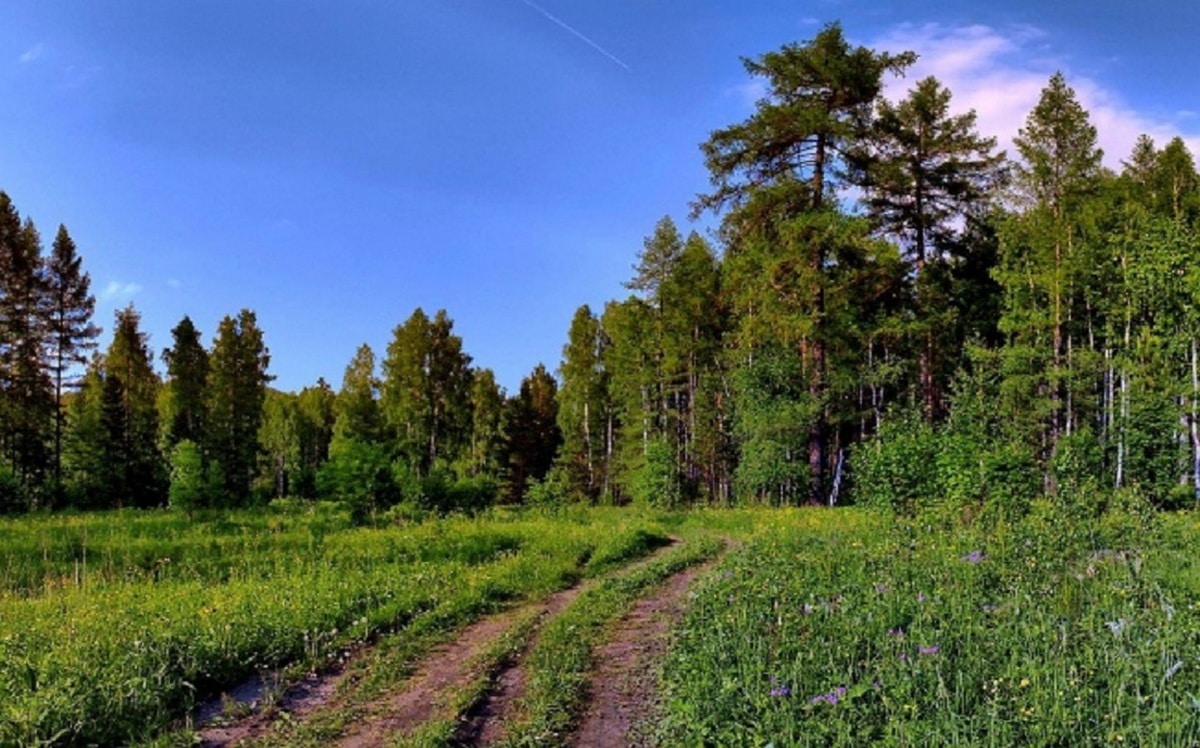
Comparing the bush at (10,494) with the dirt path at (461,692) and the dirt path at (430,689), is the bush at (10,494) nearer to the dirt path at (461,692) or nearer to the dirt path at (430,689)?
the dirt path at (430,689)

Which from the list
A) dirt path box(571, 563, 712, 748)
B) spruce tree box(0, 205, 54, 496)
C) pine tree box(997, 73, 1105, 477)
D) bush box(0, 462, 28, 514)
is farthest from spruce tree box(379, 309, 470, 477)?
dirt path box(571, 563, 712, 748)

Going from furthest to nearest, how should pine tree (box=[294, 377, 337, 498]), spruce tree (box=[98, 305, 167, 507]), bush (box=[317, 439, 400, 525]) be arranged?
1. pine tree (box=[294, 377, 337, 498])
2. spruce tree (box=[98, 305, 167, 507])
3. bush (box=[317, 439, 400, 525])

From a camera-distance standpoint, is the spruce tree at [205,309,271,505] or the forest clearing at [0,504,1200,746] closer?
the forest clearing at [0,504,1200,746]

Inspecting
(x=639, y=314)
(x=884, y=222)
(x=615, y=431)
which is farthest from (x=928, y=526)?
(x=615, y=431)

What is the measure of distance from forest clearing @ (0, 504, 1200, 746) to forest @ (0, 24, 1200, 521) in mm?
5234

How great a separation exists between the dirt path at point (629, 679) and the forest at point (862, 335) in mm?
7077

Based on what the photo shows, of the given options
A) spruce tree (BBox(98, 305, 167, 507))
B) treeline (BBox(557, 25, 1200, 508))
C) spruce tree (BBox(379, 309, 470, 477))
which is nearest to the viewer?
treeline (BBox(557, 25, 1200, 508))

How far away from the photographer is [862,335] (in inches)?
1102

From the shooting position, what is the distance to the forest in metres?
25.0

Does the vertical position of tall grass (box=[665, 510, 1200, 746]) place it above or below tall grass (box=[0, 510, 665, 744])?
above

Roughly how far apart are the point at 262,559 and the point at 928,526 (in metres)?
11.8

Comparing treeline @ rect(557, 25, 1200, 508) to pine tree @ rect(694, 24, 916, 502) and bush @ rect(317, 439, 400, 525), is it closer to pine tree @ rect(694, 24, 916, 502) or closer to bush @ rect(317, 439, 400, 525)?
pine tree @ rect(694, 24, 916, 502)

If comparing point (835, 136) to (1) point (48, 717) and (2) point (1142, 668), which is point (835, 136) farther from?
(1) point (48, 717)

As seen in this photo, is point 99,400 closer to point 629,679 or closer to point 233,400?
point 233,400
